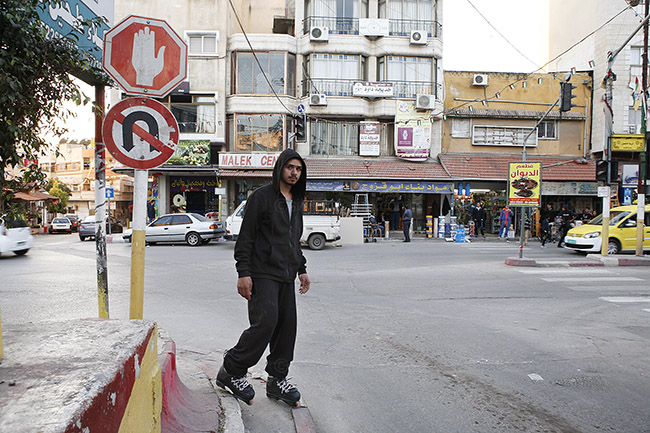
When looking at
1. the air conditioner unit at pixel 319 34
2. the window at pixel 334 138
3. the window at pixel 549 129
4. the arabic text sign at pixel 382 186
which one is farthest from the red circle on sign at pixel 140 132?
the window at pixel 549 129

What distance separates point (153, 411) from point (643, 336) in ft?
20.7

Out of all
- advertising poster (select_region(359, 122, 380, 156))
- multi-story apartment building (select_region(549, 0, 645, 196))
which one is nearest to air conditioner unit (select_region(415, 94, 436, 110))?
advertising poster (select_region(359, 122, 380, 156))

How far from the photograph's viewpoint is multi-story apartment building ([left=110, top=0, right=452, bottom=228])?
85.6ft

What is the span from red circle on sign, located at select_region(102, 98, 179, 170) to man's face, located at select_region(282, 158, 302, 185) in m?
0.86

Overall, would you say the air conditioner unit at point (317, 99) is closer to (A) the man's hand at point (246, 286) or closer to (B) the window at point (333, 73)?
(B) the window at point (333, 73)

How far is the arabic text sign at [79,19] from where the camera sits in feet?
12.0

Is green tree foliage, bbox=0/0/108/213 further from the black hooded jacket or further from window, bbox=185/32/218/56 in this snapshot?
window, bbox=185/32/218/56

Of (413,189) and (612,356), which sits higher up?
(413,189)

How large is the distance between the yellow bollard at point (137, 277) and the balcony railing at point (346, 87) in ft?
80.2

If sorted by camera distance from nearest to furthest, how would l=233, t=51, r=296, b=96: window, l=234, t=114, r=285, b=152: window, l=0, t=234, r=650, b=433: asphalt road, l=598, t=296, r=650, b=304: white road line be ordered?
1. l=0, t=234, r=650, b=433: asphalt road
2. l=598, t=296, r=650, b=304: white road line
3. l=234, t=114, r=285, b=152: window
4. l=233, t=51, r=296, b=96: window

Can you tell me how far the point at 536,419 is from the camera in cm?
372

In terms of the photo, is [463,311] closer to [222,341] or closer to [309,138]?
[222,341]

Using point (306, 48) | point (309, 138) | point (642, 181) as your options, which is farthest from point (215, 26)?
point (642, 181)

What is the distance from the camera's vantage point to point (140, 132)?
3.60 m
